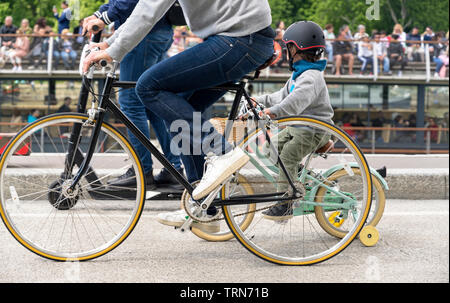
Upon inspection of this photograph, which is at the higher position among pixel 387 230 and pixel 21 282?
pixel 21 282

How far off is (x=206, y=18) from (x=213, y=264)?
4.30 feet

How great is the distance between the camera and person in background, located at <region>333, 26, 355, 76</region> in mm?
20172

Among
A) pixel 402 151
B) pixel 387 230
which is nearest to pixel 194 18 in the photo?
pixel 387 230

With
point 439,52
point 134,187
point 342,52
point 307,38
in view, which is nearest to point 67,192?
point 134,187

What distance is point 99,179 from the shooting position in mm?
3779

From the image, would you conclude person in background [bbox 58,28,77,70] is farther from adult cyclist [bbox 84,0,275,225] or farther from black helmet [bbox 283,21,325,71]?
adult cyclist [bbox 84,0,275,225]

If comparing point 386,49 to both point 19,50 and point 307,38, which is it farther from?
point 307,38

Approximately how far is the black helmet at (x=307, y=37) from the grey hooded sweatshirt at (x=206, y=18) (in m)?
0.59

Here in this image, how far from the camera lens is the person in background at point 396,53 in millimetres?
20347

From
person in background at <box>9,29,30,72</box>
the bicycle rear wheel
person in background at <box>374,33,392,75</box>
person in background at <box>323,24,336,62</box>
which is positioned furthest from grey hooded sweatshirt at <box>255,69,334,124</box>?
Result: person in background at <box>374,33,392,75</box>

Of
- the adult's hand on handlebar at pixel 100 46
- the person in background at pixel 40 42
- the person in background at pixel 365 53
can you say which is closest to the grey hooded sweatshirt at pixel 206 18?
the adult's hand on handlebar at pixel 100 46

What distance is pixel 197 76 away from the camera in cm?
331
